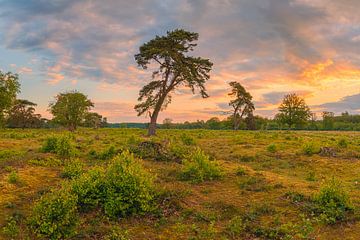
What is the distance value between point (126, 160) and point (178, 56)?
2818 centimetres

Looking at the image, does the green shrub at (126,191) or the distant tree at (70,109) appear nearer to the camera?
the green shrub at (126,191)

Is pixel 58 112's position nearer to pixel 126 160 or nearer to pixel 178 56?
pixel 178 56

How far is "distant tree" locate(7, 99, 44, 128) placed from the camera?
77.2 m

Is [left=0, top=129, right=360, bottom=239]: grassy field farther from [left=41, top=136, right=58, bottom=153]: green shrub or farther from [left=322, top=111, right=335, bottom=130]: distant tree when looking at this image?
[left=322, top=111, right=335, bottom=130]: distant tree

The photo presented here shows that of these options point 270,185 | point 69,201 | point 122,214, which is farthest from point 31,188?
point 270,185

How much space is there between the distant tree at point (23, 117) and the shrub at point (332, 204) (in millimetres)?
76144

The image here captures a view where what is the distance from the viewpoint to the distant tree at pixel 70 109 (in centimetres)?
6175

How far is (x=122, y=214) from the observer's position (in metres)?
11.2

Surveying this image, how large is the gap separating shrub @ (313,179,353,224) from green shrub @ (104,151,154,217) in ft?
18.1

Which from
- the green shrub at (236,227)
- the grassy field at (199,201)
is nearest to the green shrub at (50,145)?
the grassy field at (199,201)

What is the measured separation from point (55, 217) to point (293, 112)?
64764 mm

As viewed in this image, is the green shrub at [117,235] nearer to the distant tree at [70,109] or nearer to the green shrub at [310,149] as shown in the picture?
the green shrub at [310,149]

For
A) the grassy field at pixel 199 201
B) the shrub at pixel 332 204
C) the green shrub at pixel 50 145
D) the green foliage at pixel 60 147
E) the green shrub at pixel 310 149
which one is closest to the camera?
the grassy field at pixel 199 201

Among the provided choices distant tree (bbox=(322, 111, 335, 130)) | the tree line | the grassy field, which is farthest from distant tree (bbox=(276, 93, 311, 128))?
the grassy field
